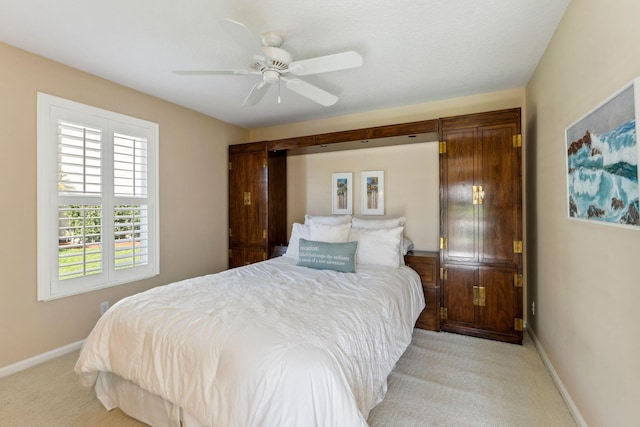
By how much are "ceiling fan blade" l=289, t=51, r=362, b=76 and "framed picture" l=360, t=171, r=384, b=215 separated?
2.08 metres

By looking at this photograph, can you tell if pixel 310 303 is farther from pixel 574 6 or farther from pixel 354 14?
pixel 574 6

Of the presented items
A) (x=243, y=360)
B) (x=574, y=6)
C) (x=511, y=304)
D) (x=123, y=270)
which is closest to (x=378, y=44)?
(x=574, y=6)

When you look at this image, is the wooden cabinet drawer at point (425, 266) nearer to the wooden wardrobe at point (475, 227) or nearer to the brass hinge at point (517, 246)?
the wooden wardrobe at point (475, 227)

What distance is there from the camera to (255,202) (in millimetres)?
4230

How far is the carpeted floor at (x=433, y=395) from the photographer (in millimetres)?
1810

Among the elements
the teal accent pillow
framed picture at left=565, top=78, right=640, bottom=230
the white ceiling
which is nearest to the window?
the white ceiling

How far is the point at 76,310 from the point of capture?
276cm

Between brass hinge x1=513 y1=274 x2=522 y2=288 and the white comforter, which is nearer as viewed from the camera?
the white comforter

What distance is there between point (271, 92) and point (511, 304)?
3.35m

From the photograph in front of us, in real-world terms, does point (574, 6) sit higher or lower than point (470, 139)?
higher

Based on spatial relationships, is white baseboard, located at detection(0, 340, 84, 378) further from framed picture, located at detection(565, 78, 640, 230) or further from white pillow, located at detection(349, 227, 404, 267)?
framed picture, located at detection(565, 78, 640, 230)

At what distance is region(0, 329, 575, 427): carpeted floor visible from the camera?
1810mm

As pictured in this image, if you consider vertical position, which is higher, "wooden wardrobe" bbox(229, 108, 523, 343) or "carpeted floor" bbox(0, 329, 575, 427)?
"wooden wardrobe" bbox(229, 108, 523, 343)

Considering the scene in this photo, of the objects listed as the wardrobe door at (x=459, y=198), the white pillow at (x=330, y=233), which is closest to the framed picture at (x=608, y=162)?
the wardrobe door at (x=459, y=198)
